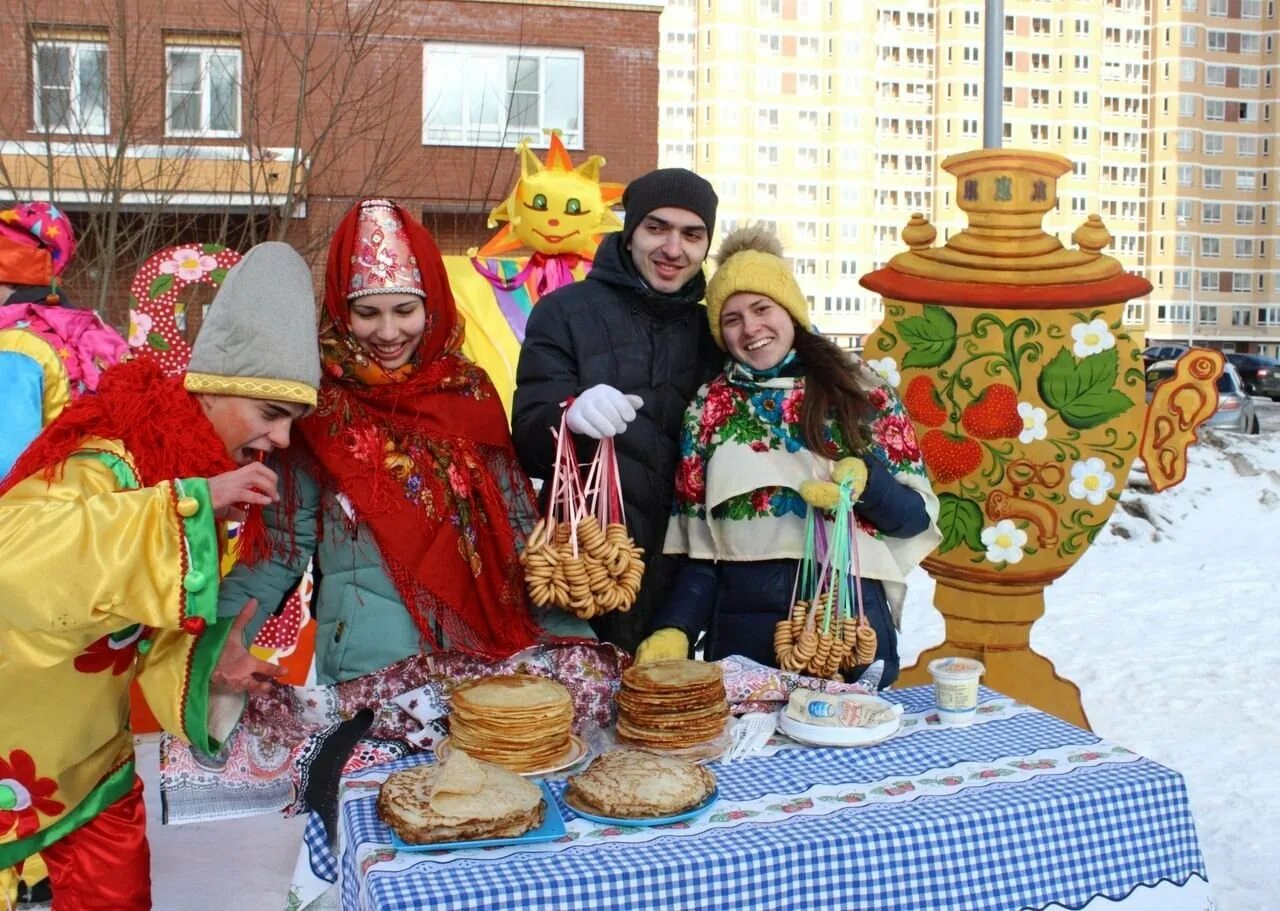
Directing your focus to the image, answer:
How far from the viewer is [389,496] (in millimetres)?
2398

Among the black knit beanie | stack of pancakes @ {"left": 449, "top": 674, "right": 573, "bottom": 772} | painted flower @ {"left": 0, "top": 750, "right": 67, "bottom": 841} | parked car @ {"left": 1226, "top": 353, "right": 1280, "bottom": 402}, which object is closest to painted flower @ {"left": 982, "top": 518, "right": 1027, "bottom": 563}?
the black knit beanie

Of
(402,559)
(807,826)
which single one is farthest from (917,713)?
(402,559)

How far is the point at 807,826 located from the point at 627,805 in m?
0.29

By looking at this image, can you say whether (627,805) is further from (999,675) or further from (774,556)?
(999,675)

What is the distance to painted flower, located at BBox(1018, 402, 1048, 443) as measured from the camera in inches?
154

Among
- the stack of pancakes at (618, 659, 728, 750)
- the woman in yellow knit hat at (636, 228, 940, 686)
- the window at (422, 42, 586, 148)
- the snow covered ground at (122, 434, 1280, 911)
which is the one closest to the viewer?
the stack of pancakes at (618, 659, 728, 750)

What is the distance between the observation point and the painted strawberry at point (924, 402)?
13.1 ft

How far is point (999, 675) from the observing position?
4086 millimetres

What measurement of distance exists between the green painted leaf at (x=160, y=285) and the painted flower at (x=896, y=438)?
10.2 ft

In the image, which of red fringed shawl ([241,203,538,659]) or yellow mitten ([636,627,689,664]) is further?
yellow mitten ([636,627,689,664])

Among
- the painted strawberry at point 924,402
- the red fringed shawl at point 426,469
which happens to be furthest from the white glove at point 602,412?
the painted strawberry at point 924,402

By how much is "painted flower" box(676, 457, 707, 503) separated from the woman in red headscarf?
0.49m

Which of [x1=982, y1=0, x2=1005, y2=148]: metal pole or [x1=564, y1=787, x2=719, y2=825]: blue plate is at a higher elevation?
[x1=982, y1=0, x2=1005, y2=148]: metal pole

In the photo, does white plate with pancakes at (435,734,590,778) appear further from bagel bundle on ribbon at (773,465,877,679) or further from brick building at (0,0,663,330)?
brick building at (0,0,663,330)
